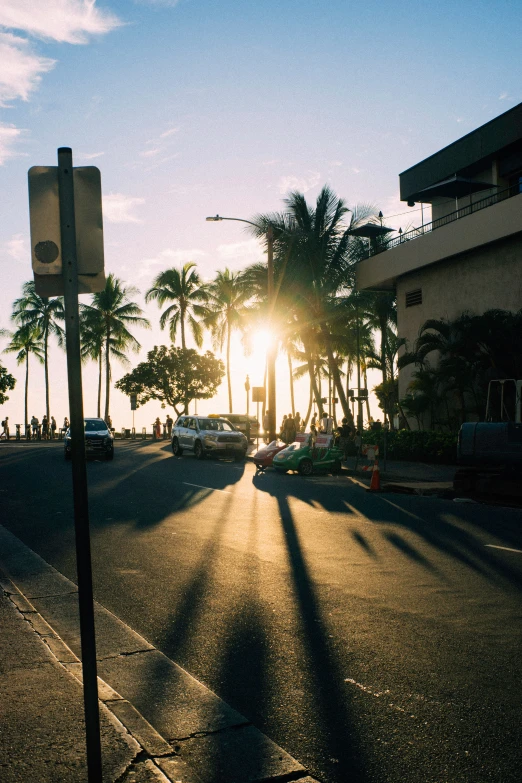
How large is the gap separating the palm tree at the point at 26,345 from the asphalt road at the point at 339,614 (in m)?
51.8

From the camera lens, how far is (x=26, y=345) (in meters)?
69.8

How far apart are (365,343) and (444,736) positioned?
5418 centimetres

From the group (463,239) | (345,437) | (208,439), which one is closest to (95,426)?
(208,439)

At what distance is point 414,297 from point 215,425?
1034cm

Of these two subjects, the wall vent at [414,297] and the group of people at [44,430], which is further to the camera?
the group of people at [44,430]

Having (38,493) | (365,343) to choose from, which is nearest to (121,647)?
(38,493)

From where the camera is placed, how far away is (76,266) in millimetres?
3645

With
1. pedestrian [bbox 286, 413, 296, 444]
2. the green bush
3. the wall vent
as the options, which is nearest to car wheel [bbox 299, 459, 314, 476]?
the green bush

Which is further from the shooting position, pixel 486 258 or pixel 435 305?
pixel 435 305

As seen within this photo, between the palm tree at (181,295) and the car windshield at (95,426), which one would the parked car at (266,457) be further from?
the palm tree at (181,295)

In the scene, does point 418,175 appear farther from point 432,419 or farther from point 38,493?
point 38,493

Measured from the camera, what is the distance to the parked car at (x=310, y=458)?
23.7 m

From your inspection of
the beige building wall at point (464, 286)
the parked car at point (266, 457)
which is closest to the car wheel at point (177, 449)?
the parked car at point (266, 457)

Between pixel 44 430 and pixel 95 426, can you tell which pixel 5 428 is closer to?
pixel 44 430
